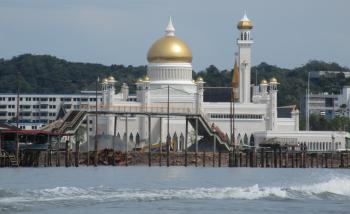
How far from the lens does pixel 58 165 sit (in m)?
128

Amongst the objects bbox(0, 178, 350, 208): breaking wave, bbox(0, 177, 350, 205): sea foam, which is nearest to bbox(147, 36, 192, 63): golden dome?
bbox(0, 178, 350, 208): breaking wave

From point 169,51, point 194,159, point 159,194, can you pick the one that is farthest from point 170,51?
point 159,194

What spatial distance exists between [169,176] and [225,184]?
13537 mm

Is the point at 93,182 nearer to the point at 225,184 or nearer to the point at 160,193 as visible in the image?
the point at 225,184

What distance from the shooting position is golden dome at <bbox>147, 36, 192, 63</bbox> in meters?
190

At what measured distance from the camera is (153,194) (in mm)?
73688

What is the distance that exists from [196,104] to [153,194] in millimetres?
108339

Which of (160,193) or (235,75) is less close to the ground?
(235,75)

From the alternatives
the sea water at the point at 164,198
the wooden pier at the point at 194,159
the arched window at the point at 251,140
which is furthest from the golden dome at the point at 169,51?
the sea water at the point at 164,198

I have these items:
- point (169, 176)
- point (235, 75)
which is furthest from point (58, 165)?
point (235, 75)

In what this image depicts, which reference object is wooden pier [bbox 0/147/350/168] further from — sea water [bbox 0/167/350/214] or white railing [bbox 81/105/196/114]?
sea water [bbox 0/167/350/214]

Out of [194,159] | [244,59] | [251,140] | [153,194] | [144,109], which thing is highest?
[244,59]

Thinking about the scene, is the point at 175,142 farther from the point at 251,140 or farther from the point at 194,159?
the point at 194,159

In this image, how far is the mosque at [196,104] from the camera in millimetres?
183250
